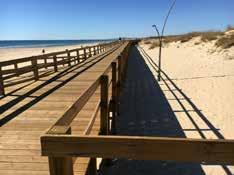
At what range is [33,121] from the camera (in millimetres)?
5395

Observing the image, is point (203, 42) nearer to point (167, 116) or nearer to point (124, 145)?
point (167, 116)

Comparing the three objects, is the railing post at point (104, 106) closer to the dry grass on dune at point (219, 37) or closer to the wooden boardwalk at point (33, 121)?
the wooden boardwalk at point (33, 121)

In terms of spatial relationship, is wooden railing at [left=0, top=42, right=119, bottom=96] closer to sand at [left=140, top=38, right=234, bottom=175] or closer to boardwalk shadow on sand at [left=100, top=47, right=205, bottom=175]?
boardwalk shadow on sand at [left=100, top=47, right=205, bottom=175]

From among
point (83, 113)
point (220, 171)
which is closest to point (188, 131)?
point (220, 171)

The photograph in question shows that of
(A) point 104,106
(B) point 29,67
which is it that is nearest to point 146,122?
(A) point 104,106

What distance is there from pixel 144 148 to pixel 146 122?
6.33 metres

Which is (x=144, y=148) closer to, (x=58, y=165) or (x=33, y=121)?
(x=58, y=165)

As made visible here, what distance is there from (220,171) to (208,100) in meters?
5.18

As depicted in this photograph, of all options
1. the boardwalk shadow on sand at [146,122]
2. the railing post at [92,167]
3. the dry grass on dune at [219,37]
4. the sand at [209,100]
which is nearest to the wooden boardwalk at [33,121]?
the railing post at [92,167]

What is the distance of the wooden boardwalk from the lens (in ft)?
12.1

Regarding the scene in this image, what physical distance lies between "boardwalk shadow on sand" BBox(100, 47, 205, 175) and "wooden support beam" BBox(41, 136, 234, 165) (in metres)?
3.23

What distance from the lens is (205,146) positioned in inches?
78.7

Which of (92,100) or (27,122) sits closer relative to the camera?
(27,122)

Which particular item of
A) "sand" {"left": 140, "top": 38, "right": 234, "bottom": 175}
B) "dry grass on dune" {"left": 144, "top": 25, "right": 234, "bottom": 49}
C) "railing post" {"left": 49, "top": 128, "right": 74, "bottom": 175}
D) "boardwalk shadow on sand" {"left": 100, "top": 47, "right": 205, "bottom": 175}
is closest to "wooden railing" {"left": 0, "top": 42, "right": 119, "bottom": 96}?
"boardwalk shadow on sand" {"left": 100, "top": 47, "right": 205, "bottom": 175}
